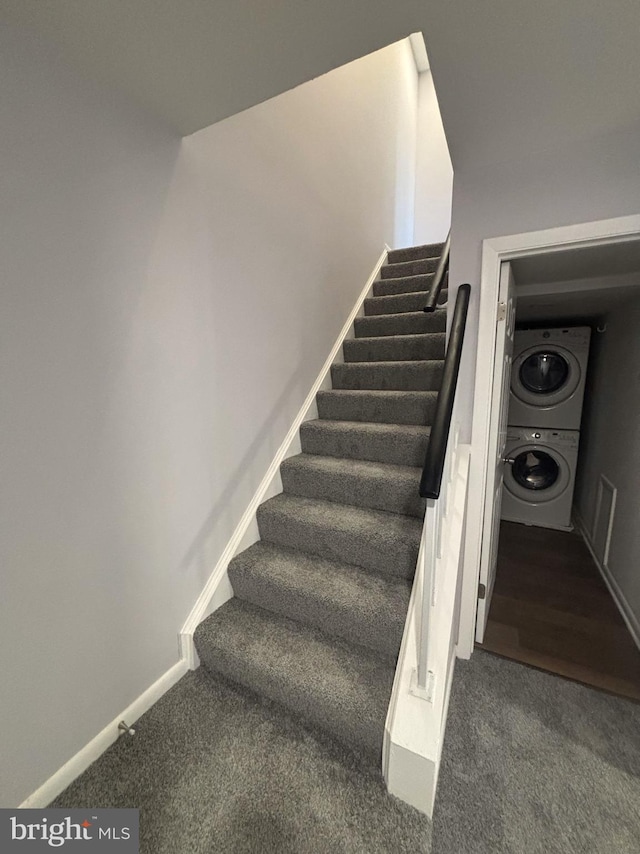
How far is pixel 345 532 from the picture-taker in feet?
5.28

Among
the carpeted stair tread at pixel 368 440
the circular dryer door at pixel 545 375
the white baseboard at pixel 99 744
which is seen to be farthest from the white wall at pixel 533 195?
the circular dryer door at pixel 545 375

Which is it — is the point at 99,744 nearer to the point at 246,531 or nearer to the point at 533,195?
the point at 246,531

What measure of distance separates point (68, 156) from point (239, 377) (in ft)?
3.10

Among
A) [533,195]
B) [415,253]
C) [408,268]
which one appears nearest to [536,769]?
[533,195]

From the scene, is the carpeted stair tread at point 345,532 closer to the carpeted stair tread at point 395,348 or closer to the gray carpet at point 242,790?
the gray carpet at point 242,790

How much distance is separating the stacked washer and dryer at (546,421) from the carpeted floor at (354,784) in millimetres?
1860

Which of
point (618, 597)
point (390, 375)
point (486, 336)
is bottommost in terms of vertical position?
point (618, 597)

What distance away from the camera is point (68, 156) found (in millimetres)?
995

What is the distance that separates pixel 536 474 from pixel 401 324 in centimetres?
183

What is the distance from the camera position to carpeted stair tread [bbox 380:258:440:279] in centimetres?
309

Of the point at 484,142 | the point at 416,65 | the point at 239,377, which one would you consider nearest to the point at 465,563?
the point at 239,377

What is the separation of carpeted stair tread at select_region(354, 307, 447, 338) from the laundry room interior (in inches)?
21.4

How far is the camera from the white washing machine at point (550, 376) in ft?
9.23

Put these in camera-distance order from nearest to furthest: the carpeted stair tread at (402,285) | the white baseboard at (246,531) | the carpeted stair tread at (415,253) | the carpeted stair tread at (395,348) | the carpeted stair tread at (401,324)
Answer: the white baseboard at (246,531)
the carpeted stair tread at (395,348)
the carpeted stair tread at (401,324)
the carpeted stair tread at (402,285)
the carpeted stair tread at (415,253)
